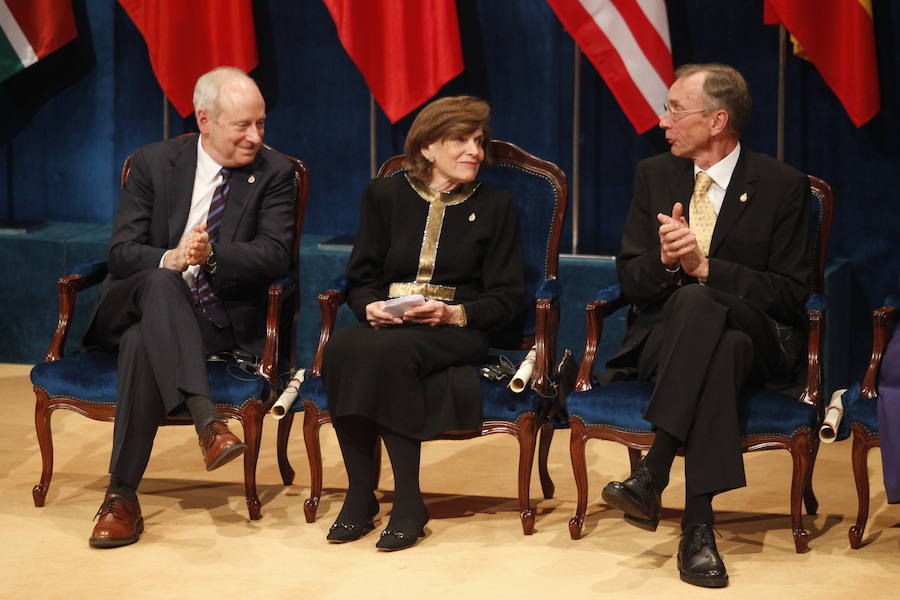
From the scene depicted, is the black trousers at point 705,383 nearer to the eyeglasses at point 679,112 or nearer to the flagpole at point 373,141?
the eyeglasses at point 679,112

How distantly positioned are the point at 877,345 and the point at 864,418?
0.89 ft

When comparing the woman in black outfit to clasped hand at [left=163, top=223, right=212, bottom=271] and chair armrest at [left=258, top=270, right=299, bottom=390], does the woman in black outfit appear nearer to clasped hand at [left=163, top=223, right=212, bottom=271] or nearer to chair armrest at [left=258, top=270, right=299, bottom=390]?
chair armrest at [left=258, top=270, right=299, bottom=390]

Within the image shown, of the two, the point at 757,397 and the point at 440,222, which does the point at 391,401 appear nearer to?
the point at 440,222

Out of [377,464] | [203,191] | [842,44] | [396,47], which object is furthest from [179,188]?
[842,44]

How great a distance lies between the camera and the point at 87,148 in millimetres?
7062

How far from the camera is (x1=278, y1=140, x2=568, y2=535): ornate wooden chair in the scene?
4430 mm

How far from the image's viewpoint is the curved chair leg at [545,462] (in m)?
4.77

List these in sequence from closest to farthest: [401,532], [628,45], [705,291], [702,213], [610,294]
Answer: [705,291]
[401,532]
[702,213]
[610,294]
[628,45]

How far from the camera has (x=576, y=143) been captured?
620 cm

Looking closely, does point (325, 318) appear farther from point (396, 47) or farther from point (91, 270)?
point (396, 47)

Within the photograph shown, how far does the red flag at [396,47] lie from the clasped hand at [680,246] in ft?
6.83

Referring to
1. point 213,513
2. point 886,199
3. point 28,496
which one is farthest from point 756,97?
point 28,496

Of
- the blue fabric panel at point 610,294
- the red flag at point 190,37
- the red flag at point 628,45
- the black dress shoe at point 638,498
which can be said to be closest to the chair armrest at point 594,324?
the blue fabric panel at point 610,294

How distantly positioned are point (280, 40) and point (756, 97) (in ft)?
7.17
